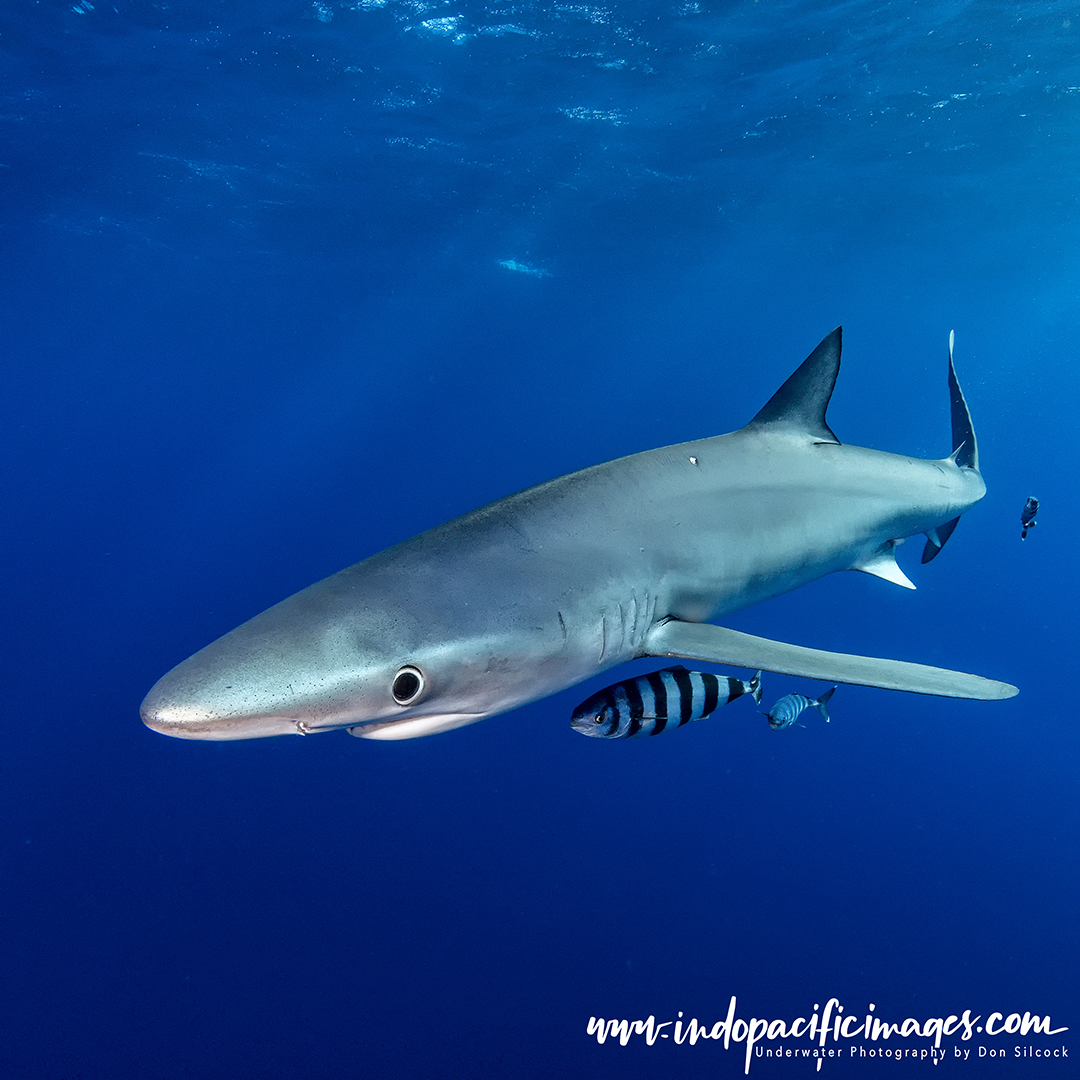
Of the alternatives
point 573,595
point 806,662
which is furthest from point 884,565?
point 573,595

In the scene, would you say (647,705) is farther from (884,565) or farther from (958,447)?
(958,447)

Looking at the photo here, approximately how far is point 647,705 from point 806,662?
0.95m

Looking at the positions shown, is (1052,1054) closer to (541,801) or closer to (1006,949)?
(1006,949)

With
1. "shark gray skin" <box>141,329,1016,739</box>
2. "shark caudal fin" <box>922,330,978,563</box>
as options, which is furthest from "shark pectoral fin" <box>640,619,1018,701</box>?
"shark caudal fin" <box>922,330,978,563</box>

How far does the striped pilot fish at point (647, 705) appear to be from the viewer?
354 cm

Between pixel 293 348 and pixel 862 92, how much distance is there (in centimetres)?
6703

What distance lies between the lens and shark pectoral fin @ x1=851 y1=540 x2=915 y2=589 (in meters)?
A: 4.71

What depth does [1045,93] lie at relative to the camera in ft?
50.0

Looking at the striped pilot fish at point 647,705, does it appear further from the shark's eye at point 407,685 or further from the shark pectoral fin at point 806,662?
the shark's eye at point 407,685

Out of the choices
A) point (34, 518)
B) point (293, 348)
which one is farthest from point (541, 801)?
point (293, 348)

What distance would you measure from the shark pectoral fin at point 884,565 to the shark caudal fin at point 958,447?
620 millimetres

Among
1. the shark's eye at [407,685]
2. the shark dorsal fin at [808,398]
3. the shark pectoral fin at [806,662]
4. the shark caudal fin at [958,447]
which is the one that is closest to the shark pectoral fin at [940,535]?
the shark caudal fin at [958,447]

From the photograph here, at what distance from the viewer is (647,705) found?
3.53 metres

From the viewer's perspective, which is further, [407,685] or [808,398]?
[808,398]
